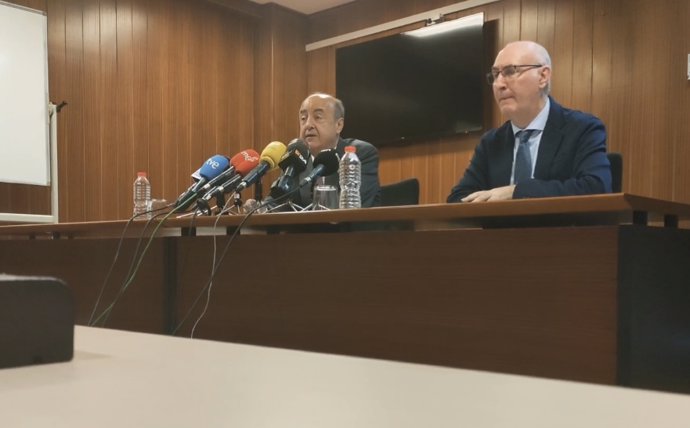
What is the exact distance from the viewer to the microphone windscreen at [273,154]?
186 cm

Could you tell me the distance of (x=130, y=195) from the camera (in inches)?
165

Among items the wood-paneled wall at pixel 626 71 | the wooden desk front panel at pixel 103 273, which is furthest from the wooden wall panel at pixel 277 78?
the wooden desk front panel at pixel 103 273

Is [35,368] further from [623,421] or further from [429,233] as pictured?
[429,233]

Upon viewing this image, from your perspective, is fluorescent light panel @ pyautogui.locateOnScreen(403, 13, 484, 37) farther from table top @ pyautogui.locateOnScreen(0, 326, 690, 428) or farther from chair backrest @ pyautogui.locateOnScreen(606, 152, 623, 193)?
table top @ pyautogui.locateOnScreen(0, 326, 690, 428)

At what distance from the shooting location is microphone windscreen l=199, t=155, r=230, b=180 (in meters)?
1.91

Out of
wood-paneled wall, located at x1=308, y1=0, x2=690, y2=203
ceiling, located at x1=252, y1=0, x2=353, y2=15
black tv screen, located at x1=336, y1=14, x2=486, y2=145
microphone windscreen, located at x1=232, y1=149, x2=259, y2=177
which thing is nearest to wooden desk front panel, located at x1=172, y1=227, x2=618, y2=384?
microphone windscreen, located at x1=232, y1=149, x2=259, y2=177

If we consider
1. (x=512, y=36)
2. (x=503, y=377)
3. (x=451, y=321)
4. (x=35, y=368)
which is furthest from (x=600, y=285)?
(x=512, y=36)

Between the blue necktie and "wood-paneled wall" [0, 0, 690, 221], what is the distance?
1.70 metres

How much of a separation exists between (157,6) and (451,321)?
3.78 metres

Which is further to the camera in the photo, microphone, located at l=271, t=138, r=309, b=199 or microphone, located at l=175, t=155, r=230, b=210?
microphone, located at l=271, t=138, r=309, b=199

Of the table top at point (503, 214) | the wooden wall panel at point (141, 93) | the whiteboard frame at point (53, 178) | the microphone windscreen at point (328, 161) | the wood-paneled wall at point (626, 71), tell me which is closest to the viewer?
the table top at point (503, 214)

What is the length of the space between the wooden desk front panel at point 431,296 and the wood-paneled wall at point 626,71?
256 cm

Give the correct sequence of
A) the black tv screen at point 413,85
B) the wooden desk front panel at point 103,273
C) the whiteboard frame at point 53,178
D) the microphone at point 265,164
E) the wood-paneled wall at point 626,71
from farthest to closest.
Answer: the black tv screen at point 413,85, the whiteboard frame at point 53,178, the wood-paneled wall at point 626,71, the wooden desk front panel at point 103,273, the microphone at point 265,164

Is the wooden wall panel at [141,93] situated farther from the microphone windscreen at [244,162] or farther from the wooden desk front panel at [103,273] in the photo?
the microphone windscreen at [244,162]
